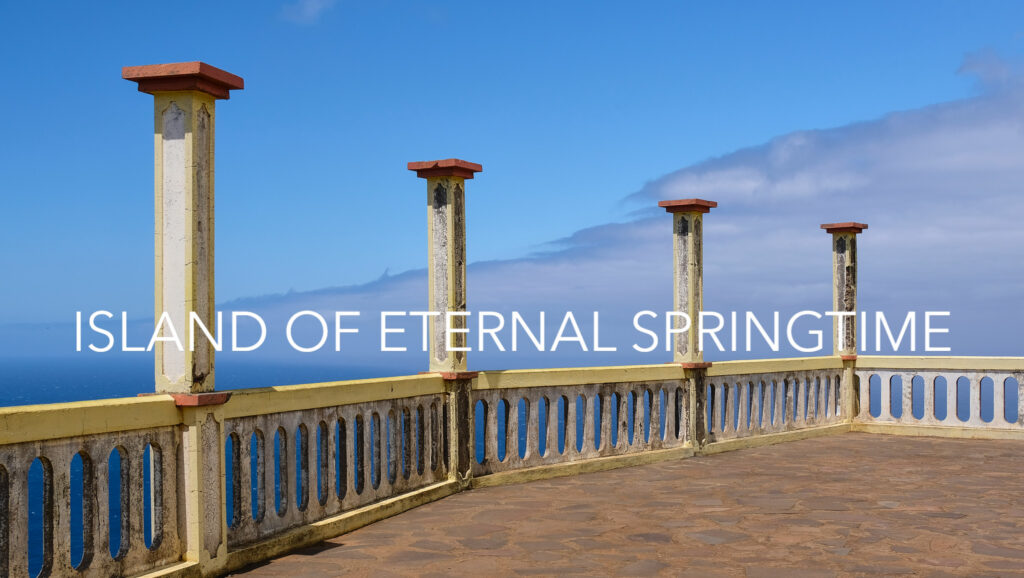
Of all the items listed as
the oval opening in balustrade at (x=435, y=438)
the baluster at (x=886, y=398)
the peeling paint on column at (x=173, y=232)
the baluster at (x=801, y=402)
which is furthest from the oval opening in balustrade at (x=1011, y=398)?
the peeling paint on column at (x=173, y=232)

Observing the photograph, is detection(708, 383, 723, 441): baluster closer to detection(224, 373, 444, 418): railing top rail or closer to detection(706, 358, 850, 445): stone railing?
detection(706, 358, 850, 445): stone railing

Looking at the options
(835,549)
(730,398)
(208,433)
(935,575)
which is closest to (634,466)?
(730,398)

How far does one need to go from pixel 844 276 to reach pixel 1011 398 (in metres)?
2.74

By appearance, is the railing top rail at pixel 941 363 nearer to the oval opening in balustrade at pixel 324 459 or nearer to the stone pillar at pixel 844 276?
the stone pillar at pixel 844 276

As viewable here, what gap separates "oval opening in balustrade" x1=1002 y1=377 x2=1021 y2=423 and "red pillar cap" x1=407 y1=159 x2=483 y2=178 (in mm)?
8703

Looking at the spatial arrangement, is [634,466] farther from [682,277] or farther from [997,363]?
[997,363]

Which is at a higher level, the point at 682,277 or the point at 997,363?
the point at 682,277

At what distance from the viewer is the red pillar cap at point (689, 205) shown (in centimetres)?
1125

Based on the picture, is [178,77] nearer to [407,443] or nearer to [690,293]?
[407,443]

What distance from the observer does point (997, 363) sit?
44.4 ft

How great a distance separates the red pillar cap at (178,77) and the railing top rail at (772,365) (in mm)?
7529

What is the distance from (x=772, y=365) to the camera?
42.1ft

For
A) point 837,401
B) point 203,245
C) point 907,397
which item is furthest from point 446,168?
point 907,397

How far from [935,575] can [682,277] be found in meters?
5.93
